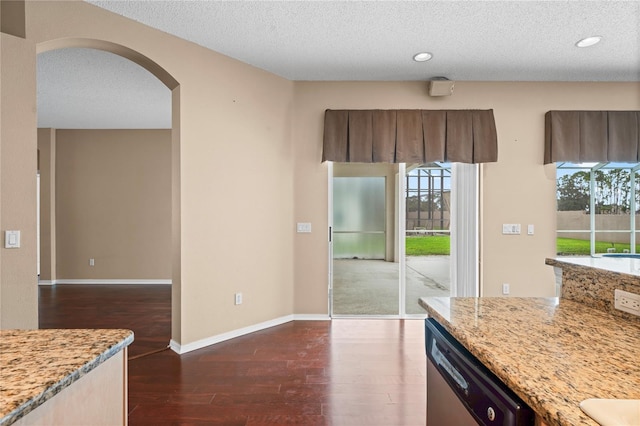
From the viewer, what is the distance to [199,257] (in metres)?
3.11

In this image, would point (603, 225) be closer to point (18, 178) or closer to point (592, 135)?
point (592, 135)

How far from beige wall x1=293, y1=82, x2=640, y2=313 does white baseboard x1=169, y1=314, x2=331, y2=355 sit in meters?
0.11

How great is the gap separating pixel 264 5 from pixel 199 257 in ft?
7.46

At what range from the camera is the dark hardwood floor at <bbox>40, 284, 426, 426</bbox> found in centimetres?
208

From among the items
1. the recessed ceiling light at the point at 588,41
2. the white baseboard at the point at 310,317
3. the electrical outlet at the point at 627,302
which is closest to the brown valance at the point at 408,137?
the recessed ceiling light at the point at 588,41

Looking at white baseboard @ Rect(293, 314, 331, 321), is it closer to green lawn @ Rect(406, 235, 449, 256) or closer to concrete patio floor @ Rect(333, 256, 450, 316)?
concrete patio floor @ Rect(333, 256, 450, 316)

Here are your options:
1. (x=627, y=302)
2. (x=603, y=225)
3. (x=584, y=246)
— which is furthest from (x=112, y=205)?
(x=584, y=246)

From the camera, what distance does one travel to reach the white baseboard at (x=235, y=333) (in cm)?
299

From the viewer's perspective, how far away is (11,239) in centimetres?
210

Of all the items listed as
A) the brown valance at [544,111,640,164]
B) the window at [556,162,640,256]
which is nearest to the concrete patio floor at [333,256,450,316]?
the brown valance at [544,111,640,164]

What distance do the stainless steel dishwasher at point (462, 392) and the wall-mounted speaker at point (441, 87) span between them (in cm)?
319

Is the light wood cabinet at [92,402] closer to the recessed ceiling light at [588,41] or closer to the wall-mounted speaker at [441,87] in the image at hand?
the wall-mounted speaker at [441,87]

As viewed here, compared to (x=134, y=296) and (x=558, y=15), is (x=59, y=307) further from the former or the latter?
(x=558, y=15)

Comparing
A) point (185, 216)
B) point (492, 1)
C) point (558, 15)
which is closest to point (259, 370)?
point (185, 216)
